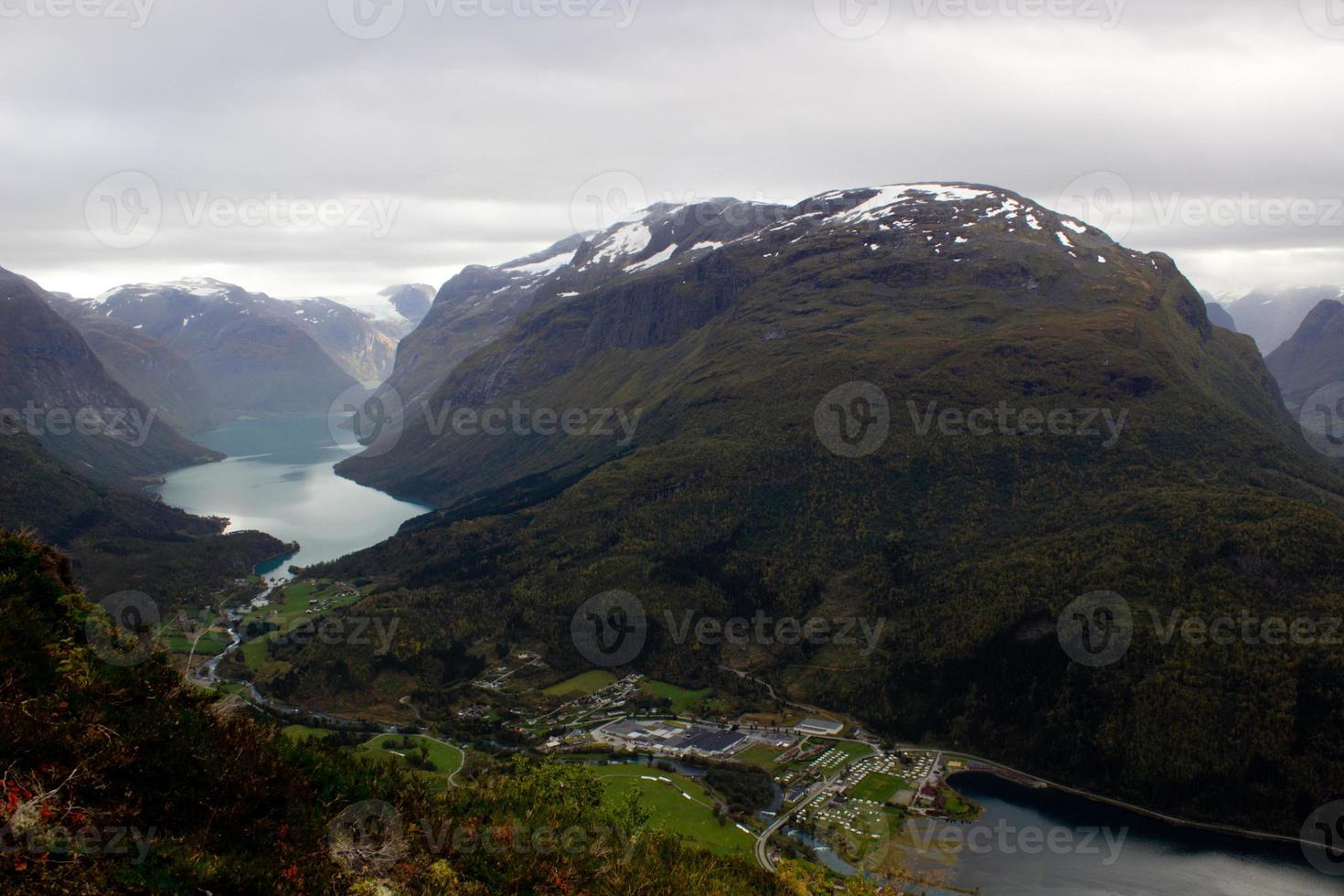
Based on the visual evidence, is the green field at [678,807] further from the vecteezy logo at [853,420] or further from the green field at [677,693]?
the vecteezy logo at [853,420]

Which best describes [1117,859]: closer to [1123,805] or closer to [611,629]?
[1123,805]

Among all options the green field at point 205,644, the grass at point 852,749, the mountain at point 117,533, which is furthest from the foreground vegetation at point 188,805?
the mountain at point 117,533

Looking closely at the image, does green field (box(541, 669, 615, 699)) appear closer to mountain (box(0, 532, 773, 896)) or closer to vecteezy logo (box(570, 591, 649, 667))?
vecteezy logo (box(570, 591, 649, 667))

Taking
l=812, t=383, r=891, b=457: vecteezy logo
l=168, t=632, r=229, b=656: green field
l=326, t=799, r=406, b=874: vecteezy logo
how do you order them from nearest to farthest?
1. l=326, t=799, r=406, b=874: vecteezy logo
2. l=168, t=632, r=229, b=656: green field
3. l=812, t=383, r=891, b=457: vecteezy logo

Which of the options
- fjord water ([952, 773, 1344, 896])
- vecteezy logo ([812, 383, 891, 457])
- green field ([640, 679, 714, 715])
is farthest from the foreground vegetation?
vecteezy logo ([812, 383, 891, 457])

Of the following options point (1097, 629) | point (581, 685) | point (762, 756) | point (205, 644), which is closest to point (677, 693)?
point (581, 685)

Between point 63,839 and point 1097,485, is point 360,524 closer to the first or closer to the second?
point 1097,485
